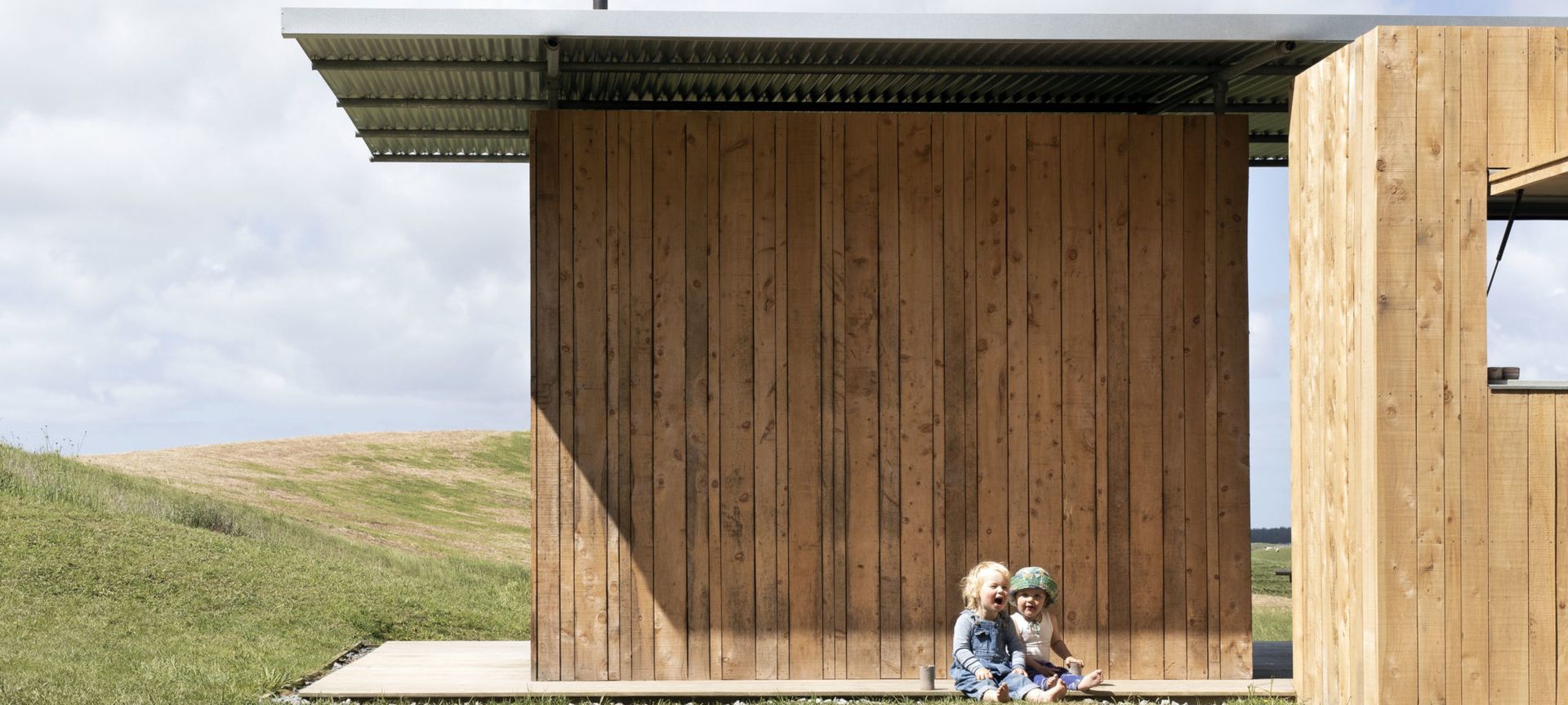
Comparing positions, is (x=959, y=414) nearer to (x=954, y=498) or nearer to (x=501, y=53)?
(x=954, y=498)

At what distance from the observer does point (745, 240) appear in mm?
7070

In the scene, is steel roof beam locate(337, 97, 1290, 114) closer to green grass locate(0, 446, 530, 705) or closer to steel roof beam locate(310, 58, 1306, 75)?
steel roof beam locate(310, 58, 1306, 75)

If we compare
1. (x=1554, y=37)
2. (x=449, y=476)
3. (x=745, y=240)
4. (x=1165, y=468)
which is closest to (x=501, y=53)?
(x=745, y=240)

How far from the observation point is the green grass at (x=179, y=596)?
27.7 feet

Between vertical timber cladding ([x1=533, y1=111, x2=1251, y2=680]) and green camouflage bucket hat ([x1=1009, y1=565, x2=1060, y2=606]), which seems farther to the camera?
vertical timber cladding ([x1=533, y1=111, x2=1251, y2=680])

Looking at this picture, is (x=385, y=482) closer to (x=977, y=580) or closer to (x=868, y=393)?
(x=868, y=393)

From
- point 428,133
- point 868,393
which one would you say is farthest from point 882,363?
point 428,133

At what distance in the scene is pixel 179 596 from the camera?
11.3m

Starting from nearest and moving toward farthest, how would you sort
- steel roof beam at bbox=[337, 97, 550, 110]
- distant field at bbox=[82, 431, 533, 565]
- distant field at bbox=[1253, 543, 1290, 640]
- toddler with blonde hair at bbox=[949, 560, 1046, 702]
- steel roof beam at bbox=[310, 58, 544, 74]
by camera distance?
toddler with blonde hair at bbox=[949, 560, 1046, 702]
steel roof beam at bbox=[310, 58, 544, 74]
steel roof beam at bbox=[337, 97, 550, 110]
distant field at bbox=[1253, 543, 1290, 640]
distant field at bbox=[82, 431, 533, 565]

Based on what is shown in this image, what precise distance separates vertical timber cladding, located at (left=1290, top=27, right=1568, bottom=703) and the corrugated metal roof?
21.8 inches

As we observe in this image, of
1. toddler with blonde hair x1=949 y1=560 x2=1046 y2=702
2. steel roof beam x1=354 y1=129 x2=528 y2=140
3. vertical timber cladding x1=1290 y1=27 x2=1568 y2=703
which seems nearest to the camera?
vertical timber cladding x1=1290 y1=27 x2=1568 y2=703

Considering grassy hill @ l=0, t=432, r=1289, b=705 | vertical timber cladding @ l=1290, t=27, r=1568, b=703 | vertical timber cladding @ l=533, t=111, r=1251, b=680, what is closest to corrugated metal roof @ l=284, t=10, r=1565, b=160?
vertical timber cladding @ l=533, t=111, r=1251, b=680

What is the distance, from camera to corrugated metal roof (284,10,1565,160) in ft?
20.6

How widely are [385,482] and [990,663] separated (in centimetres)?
2592
